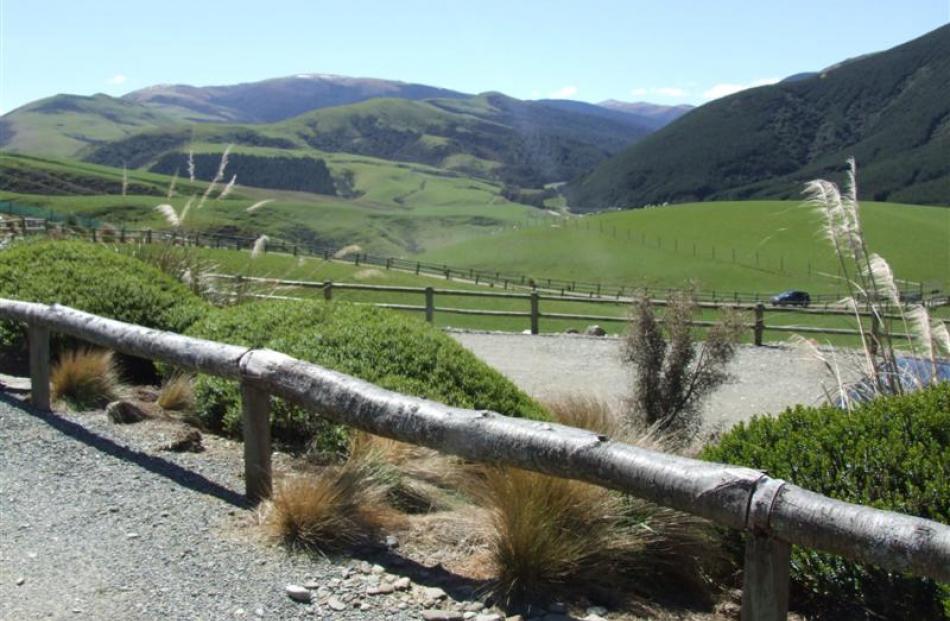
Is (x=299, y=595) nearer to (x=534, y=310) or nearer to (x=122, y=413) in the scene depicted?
(x=122, y=413)

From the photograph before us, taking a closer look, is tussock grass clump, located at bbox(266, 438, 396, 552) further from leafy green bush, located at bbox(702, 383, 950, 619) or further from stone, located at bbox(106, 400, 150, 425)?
stone, located at bbox(106, 400, 150, 425)

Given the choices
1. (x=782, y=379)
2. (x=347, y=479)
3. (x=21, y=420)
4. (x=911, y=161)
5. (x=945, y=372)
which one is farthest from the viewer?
(x=911, y=161)

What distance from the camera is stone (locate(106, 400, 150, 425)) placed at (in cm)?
723

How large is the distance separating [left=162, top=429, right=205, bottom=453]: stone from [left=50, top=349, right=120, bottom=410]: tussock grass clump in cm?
150

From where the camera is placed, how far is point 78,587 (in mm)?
4289

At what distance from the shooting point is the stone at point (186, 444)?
6562 mm

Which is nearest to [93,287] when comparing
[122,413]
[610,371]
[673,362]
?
[122,413]

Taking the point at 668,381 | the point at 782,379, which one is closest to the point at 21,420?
the point at 668,381

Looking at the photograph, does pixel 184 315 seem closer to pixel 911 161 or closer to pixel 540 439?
pixel 540 439

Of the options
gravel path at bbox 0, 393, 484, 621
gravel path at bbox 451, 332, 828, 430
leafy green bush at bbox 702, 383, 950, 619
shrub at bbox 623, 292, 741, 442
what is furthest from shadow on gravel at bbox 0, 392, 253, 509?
gravel path at bbox 451, 332, 828, 430

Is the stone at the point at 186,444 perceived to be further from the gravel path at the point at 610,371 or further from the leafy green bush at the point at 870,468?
the gravel path at the point at 610,371

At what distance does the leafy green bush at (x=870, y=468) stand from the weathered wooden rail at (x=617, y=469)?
0.96 metres

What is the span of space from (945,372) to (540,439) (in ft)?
20.1

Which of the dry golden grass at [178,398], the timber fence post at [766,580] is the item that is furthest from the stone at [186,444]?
the timber fence post at [766,580]
